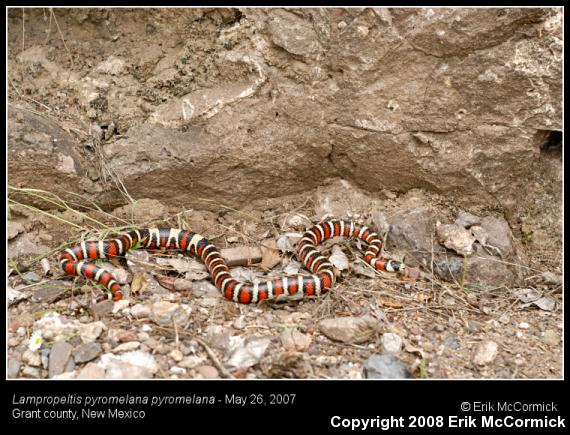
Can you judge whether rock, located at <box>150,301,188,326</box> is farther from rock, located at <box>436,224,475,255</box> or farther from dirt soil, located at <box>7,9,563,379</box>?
rock, located at <box>436,224,475,255</box>

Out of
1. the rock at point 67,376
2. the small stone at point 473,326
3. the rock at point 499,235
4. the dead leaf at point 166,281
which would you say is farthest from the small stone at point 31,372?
the rock at point 499,235

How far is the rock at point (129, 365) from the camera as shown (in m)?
4.32

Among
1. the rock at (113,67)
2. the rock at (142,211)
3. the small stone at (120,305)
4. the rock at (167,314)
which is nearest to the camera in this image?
the rock at (167,314)

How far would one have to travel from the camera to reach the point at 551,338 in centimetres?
518

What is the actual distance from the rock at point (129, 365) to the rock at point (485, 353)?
2.75 meters

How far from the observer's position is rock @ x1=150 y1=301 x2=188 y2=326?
16.1 feet

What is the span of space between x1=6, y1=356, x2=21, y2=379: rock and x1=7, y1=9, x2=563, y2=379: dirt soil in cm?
50

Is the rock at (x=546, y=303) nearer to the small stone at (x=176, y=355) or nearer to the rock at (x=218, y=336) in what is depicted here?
the rock at (x=218, y=336)

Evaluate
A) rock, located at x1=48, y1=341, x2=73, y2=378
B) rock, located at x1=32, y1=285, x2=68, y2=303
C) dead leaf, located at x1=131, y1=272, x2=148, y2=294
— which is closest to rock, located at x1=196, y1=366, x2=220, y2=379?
rock, located at x1=48, y1=341, x2=73, y2=378

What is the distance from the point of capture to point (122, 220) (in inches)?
247

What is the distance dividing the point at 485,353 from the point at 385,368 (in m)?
0.99

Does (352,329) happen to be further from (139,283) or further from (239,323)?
(139,283)

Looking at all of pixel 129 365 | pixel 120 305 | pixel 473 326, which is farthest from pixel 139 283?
pixel 473 326

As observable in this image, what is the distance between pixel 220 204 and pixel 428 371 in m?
3.11
